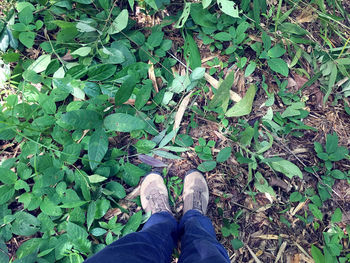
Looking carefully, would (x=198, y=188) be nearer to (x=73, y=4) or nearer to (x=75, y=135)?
(x=75, y=135)

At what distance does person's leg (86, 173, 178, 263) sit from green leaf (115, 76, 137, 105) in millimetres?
485

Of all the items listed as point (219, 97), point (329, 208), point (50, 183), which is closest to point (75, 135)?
point (50, 183)

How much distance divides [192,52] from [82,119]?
0.78m

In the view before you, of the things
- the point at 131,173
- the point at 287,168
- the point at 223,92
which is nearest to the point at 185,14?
the point at 223,92

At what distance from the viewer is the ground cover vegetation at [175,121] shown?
1333 millimetres

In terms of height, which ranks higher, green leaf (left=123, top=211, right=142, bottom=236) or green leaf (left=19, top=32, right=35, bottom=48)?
green leaf (left=19, top=32, right=35, bottom=48)

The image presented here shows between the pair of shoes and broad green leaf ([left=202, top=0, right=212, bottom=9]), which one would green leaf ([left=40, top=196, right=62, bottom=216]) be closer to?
the pair of shoes

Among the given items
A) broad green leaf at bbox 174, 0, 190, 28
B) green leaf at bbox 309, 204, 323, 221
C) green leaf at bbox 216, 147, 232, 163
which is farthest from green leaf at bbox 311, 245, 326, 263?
broad green leaf at bbox 174, 0, 190, 28

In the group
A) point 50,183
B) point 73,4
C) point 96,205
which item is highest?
point 73,4

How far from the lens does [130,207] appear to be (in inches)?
57.1

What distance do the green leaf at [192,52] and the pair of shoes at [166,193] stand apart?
0.67m

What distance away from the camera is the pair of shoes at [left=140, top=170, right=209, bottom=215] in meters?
1.38

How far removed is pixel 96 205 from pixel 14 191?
46 centimetres

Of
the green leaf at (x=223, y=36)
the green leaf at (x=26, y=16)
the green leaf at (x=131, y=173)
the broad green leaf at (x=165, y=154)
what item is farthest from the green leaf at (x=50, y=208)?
the green leaf at (x=223, y=36)
